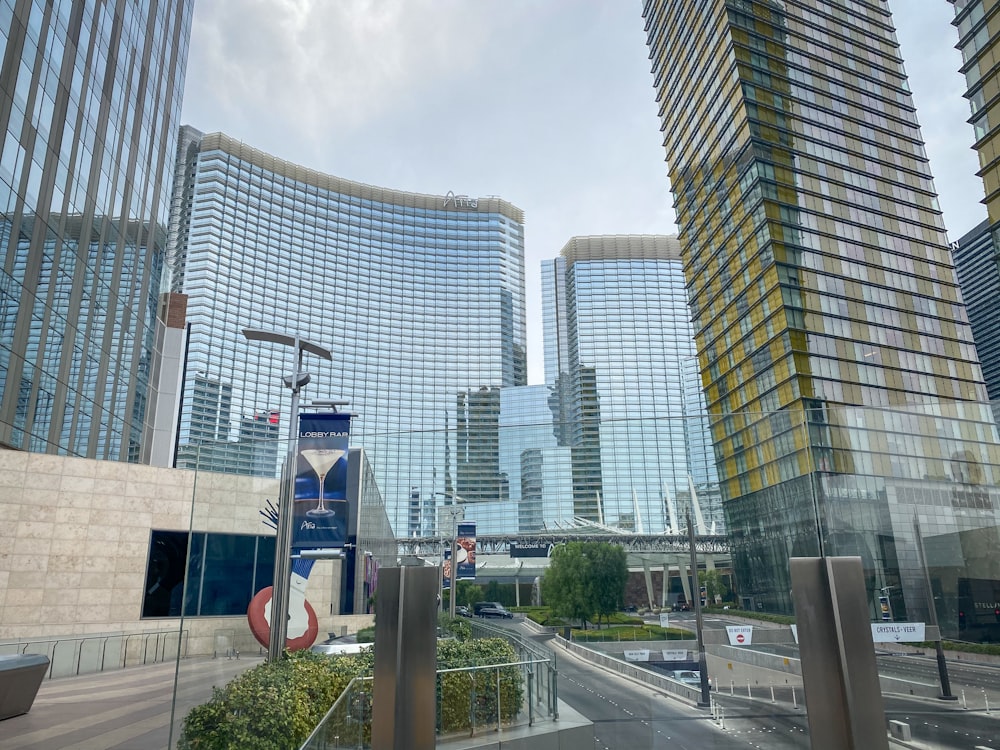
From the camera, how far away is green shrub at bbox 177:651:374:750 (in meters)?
7.56

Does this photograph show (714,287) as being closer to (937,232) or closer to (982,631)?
(937,232)

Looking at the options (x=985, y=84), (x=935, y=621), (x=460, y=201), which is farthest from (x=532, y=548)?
(x=460, y=201)

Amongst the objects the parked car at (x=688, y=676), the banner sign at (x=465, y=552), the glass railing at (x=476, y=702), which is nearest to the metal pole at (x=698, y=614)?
the parked car at (x=688, y=676)

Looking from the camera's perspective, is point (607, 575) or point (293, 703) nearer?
point (293, 703)

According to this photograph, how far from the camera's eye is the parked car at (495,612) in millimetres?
8359

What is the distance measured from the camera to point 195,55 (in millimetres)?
126938

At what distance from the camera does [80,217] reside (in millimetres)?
32812

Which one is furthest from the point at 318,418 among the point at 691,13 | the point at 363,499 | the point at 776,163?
the point at 691,13

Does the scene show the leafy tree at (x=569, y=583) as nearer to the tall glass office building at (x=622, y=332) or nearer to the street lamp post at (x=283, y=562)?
the street lamp post at (x=283, y=562)

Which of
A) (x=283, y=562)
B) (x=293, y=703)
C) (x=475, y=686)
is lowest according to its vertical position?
(x=293, y=703)

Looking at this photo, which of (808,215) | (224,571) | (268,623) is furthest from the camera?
(808,215)

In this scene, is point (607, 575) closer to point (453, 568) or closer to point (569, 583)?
point (569, 583)

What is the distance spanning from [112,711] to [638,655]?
1304 centimetres

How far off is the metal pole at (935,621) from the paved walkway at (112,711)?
800 centimetres
